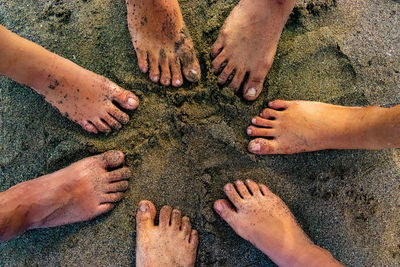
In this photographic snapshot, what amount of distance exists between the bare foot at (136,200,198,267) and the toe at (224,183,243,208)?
20 centimetres

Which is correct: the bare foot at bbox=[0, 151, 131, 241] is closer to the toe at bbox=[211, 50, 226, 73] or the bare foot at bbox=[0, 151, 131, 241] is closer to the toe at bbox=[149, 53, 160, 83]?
the toe at bbox=[149, 53, 160, 83]

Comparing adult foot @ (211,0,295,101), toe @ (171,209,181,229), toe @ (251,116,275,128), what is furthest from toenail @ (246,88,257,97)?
toe @ (171,209,181,229)

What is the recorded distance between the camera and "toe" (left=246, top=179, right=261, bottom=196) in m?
1.31

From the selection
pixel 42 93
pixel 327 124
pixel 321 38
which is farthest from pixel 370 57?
pixel 42 93

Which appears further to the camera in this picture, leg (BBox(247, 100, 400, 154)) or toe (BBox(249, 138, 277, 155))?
toe (BBox(249, 138, 277, 155))

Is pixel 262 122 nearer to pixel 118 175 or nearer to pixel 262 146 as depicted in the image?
pixel 262 146

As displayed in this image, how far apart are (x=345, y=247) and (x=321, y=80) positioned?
0.69 m

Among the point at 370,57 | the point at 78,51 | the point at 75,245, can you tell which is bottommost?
the point at 75,245

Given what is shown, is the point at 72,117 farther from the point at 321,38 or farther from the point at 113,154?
the point at 321,38

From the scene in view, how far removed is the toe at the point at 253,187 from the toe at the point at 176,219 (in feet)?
1.02

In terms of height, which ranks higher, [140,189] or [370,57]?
[370,57]

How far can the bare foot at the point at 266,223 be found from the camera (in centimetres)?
126

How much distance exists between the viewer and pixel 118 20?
139 cm

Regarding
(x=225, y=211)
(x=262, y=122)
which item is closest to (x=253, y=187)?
(x=225, y=211)
